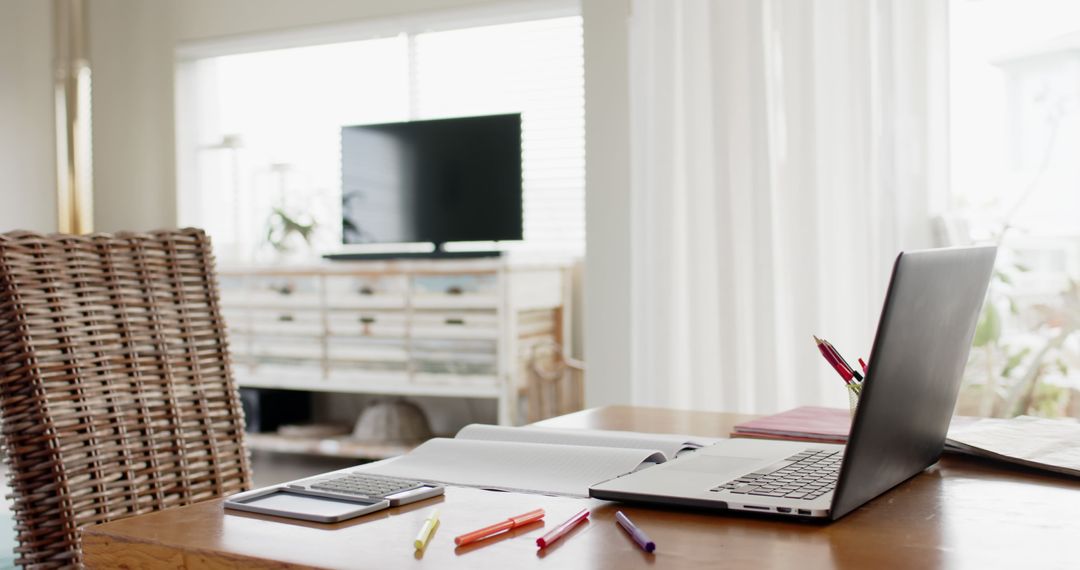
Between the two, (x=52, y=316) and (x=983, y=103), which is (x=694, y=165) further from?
(x=52, y=316)

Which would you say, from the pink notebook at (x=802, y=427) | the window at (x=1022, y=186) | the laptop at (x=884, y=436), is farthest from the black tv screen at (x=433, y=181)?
the laptop at (x=884, y=436)

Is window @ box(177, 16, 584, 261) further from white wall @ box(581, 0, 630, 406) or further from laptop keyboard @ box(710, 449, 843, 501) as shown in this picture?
laptop keyboard @ box(710, 449, 843, 501)

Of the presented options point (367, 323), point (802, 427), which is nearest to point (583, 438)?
point (802, 427)

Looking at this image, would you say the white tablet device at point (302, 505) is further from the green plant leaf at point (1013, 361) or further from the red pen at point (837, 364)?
the green plant leaf at point (1013, 361)

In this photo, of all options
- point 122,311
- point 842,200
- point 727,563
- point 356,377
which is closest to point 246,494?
point 727,563

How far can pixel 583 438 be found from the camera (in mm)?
1189

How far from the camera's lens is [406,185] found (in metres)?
4.35

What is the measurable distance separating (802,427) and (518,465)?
39 cm

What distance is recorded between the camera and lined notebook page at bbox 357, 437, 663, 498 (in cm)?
100

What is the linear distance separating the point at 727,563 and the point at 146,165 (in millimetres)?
4999

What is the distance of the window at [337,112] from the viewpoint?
4359mm

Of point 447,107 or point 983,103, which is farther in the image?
point 447,107

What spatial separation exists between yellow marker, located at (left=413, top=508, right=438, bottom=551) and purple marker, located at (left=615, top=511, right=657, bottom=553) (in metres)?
0.14

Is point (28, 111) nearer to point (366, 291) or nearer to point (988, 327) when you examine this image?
point (366, 291)
